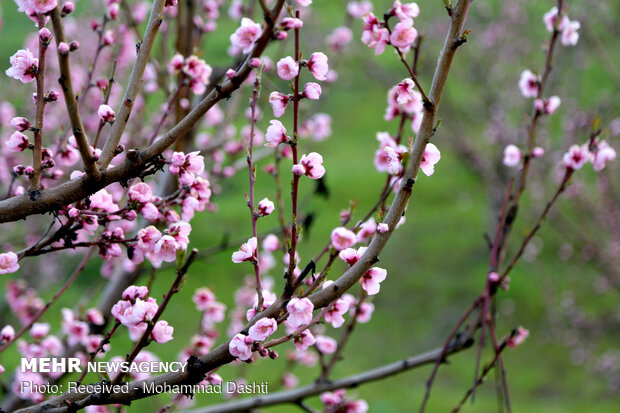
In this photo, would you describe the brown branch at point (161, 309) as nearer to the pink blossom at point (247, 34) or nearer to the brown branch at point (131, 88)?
the brown branch at point (131, 88)

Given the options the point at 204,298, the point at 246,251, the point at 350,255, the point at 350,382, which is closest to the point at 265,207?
the point at 246,251

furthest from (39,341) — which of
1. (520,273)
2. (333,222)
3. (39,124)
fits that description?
(520,273)

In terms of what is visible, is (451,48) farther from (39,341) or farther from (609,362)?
(609,362)

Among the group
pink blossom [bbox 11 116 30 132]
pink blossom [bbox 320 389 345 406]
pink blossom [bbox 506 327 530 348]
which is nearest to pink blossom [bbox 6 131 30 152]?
pink blossom [bbox 11 116 30 132]

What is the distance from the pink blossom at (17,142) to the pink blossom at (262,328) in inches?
33.2

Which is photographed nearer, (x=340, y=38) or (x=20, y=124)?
(x=20, y=124)

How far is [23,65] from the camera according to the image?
1.48m

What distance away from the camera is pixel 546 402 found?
7.12m

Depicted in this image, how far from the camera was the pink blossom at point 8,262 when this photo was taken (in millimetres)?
1554

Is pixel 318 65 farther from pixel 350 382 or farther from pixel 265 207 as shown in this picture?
pixel 350 382

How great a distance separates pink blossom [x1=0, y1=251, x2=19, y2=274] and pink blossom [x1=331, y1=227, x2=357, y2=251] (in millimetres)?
897

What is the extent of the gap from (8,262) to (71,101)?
0.57m

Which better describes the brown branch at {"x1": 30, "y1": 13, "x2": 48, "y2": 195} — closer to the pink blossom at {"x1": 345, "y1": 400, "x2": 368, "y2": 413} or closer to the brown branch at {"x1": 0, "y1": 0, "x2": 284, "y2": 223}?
the brown branch at {"x1": 0, "y1": 0, "x2": 284, "y2": 223}

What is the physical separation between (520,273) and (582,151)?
8.51 metres
